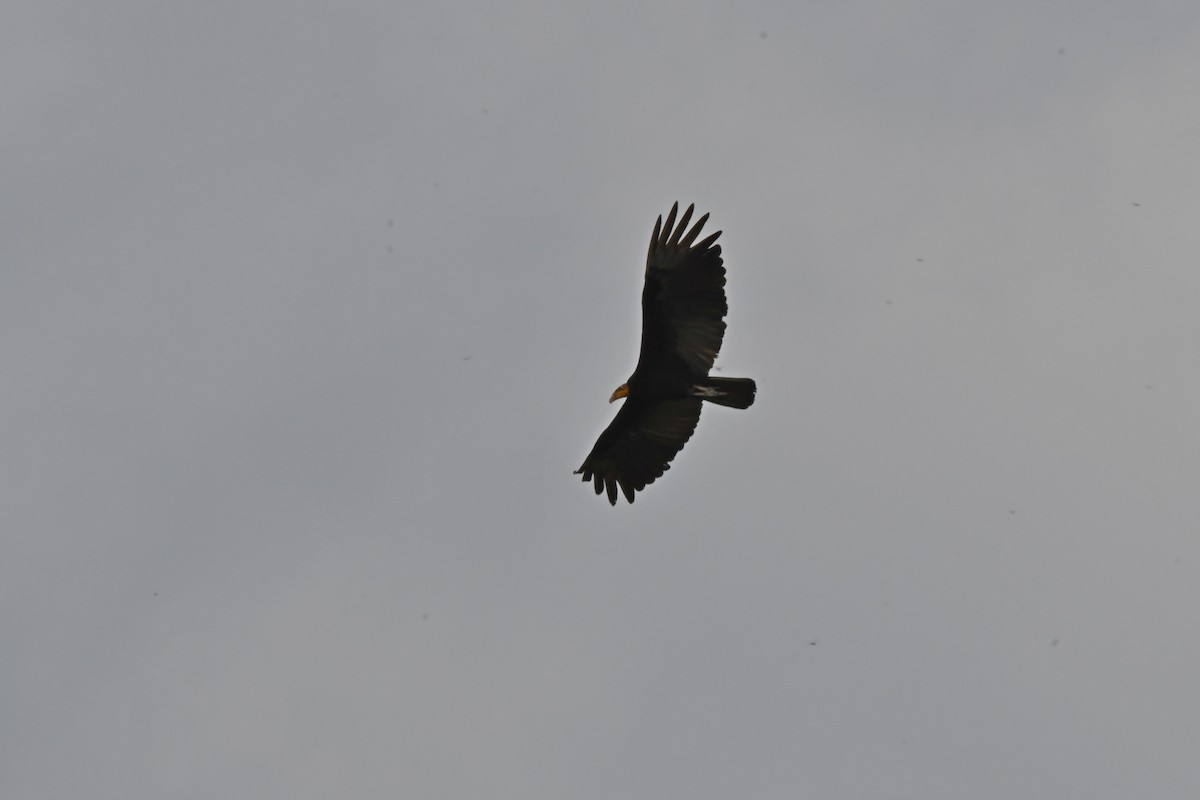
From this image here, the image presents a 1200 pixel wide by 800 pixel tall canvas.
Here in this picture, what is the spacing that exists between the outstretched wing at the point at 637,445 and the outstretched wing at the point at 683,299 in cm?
118

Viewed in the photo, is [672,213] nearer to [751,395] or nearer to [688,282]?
[688,282]

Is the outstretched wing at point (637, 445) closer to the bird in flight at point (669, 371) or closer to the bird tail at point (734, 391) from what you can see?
the bird in flight at point (669, 371)

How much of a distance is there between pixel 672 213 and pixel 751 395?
303cm

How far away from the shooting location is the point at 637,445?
112ft

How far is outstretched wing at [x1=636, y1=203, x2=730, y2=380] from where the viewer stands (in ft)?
104

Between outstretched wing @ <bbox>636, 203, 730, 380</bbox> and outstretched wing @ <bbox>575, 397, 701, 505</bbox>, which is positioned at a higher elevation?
outstretched wing @ <bbox>636, 203, 730, 380</bbox>

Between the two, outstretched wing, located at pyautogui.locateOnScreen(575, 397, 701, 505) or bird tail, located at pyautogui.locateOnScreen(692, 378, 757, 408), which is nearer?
bird tail, located at pyautogui.locateOnScreen(692, 378, 757, 408)

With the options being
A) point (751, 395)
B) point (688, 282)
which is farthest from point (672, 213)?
point (751, 395)

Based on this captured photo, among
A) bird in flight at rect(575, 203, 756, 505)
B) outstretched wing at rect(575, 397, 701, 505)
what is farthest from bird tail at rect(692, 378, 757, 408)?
outstretched wing at rect(575, 397, 701, 505)

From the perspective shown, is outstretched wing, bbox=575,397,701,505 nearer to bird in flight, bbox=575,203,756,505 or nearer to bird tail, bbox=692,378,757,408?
bird in flight, bbox=575,203,756,505

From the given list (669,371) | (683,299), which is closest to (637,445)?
(669,371)

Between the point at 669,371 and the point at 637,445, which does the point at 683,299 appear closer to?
the point at 669,371

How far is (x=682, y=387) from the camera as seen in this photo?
1299 inches

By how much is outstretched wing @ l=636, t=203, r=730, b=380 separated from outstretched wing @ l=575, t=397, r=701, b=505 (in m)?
1.18
